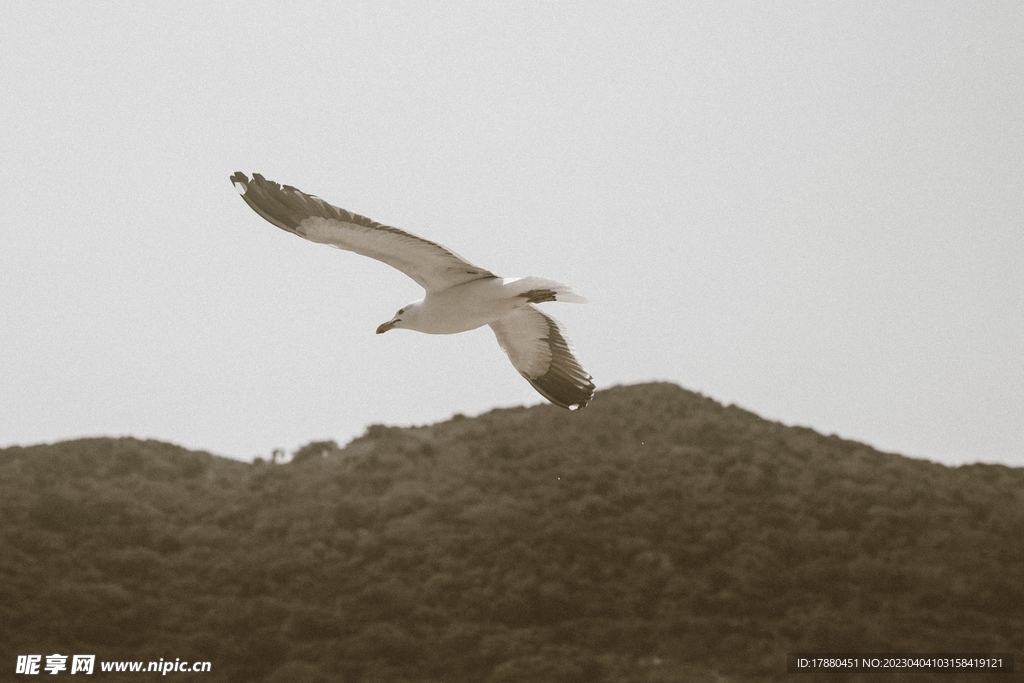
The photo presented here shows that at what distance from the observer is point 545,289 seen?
7512mm

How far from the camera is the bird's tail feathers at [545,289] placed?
7.45 m

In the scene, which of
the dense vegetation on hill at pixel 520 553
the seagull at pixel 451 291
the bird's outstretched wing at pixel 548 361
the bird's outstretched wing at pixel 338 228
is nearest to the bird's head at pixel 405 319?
the seagull at pixel 451 291

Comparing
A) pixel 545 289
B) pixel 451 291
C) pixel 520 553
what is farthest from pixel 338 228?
pixel 520 553

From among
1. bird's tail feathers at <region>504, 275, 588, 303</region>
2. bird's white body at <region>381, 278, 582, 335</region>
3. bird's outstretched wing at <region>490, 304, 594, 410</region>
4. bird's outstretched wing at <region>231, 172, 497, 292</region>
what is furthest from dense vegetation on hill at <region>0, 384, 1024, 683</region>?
bird's outstretched wing at <region>231, 172, 497, 292</region>

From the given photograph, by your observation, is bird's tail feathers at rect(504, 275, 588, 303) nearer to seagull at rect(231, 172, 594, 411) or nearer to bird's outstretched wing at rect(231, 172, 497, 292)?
seagull at rect(231, 172, 594, 411)

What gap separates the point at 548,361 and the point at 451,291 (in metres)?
1.55

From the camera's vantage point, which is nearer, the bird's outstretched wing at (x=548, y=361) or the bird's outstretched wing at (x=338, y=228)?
the bird's outstretched wing at (x=338, y=228)

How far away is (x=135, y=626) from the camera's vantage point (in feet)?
56.1

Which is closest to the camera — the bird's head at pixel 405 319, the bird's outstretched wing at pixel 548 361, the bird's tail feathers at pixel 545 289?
the bird's tail feathers at pixel 545 289

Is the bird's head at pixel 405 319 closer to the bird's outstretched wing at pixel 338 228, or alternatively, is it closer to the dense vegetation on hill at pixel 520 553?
the bird's outstretched wing at pixel 338 228

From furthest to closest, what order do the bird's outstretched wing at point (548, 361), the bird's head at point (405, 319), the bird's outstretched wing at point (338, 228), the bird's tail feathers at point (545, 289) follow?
the bird's outstretched wing at point (548, 361) → the bird's head at point (405, 319) → the bird's tail feathers at point (545, 289) → the bird's outstretched wing at point (338, 228)

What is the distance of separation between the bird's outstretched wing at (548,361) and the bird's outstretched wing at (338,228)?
1.42 m

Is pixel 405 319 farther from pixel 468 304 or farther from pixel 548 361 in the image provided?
pixel 548 361

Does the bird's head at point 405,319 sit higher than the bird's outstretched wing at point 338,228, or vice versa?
the bird's outstretched wing at point 338,228
